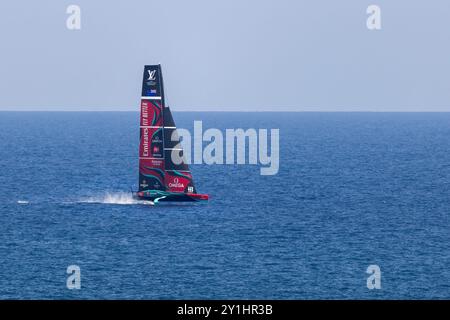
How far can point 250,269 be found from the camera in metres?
61.5

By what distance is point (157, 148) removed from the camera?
83875mm

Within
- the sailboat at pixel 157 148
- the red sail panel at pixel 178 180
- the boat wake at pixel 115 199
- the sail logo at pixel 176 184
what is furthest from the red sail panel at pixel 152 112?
the boat wake at pixel 115 199

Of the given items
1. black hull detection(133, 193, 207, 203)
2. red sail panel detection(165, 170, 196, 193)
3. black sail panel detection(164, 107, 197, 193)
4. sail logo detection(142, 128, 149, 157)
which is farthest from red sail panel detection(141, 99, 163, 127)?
black hull detection(133, 193, 207, 203)

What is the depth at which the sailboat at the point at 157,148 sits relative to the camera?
82.3 metres

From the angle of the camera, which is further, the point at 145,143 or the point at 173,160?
the point at 145,143

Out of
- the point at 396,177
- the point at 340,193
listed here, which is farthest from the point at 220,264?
the point at 396,177

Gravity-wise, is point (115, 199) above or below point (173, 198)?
below

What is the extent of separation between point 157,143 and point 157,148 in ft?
1.62

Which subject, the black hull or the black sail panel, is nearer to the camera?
the black sail panel

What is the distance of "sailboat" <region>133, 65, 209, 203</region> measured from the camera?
82312 mm
